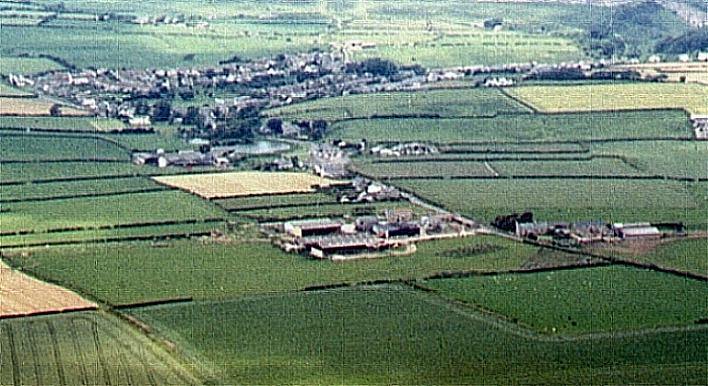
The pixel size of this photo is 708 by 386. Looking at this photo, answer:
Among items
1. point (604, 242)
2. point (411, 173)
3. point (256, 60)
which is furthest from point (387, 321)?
point (256, 60)

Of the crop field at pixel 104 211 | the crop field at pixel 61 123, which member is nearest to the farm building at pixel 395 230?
the crop field at pixel 104 211

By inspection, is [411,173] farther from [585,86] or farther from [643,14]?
[643,14]

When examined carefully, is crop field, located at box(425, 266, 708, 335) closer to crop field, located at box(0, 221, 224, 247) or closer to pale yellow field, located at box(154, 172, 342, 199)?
crop field, located at box(0, 221, 224, 247)

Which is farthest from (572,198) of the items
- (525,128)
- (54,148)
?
(54,148)

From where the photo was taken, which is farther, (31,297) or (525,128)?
(525,128)

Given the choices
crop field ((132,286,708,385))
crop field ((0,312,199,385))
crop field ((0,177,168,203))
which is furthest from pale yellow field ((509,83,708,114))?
crop field ((0,312,199,385))

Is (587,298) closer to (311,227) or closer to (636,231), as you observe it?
(636,231)

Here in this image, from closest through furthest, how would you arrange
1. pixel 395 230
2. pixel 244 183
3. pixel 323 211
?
pixel 395 230 → pixel 323 211 → pixel 244 183

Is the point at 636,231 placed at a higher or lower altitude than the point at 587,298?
lower
